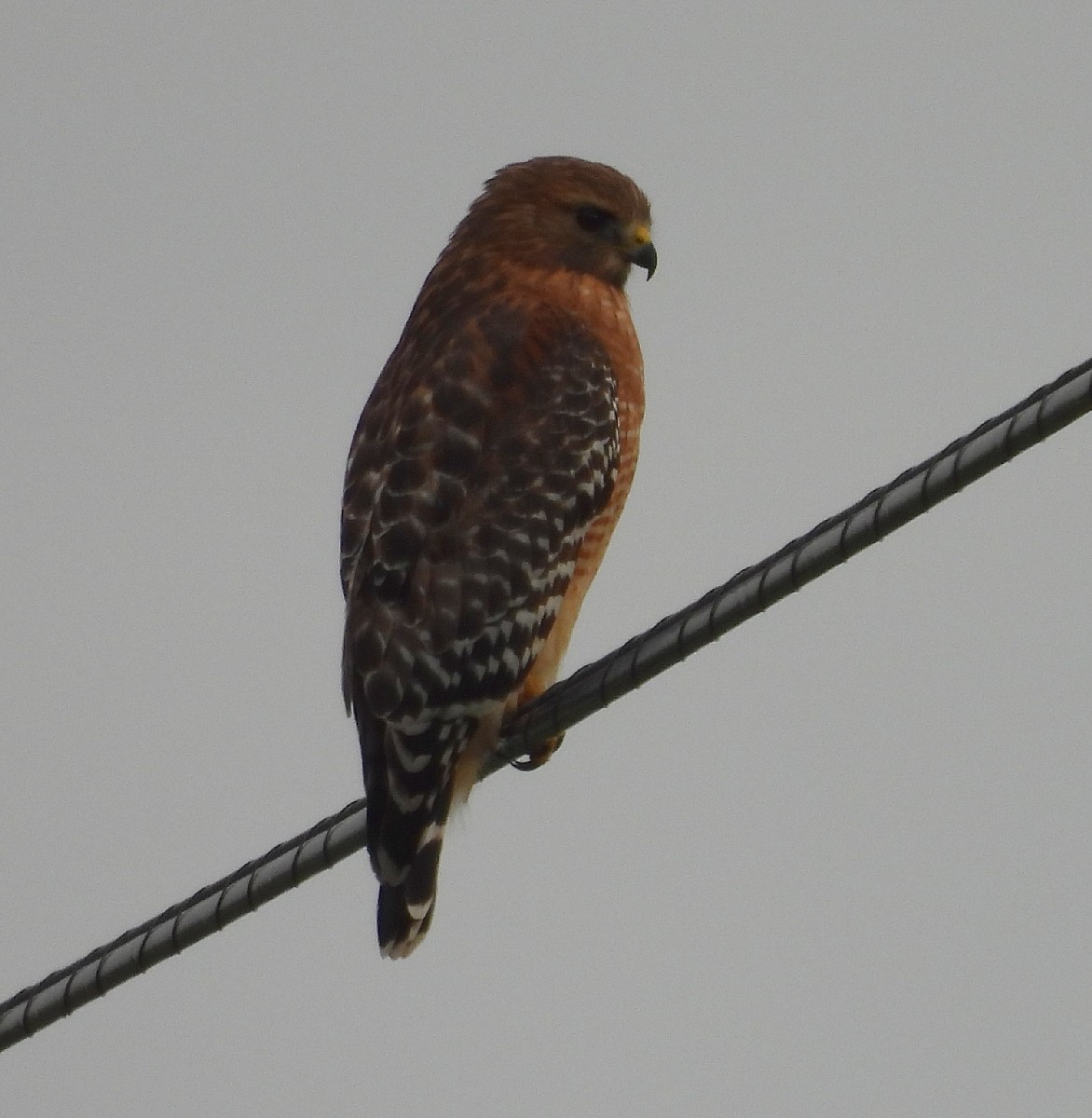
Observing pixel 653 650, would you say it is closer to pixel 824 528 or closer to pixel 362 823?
pixel 824 528

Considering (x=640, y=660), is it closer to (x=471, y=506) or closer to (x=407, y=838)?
(x=407, y=838)

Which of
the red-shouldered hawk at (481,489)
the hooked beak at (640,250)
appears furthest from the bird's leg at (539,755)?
the hooked beak at (640,250)

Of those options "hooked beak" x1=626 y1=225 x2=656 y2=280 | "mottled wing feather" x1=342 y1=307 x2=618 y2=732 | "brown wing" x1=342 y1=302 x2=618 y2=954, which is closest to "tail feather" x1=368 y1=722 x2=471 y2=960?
"brown wing" x1=342 y1=302 x2=618 y2=954

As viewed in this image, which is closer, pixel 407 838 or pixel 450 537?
pixel 407 838

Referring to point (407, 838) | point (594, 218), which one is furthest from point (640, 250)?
point (407, 838)

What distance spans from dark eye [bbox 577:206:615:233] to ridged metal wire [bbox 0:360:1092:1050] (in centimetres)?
225

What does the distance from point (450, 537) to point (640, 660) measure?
2.01 m

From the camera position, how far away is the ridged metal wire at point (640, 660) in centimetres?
468

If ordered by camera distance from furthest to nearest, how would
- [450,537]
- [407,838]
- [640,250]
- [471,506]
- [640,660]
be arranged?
[640,250], [471,506], [450,537], [407,838], [640,660]

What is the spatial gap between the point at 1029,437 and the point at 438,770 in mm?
2822

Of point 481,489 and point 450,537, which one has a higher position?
point 481,489

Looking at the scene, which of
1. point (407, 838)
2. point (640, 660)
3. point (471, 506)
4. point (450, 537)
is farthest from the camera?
point (471, 506)

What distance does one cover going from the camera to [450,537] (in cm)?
749

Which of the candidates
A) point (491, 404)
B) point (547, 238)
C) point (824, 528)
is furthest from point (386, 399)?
point (824, 528)
